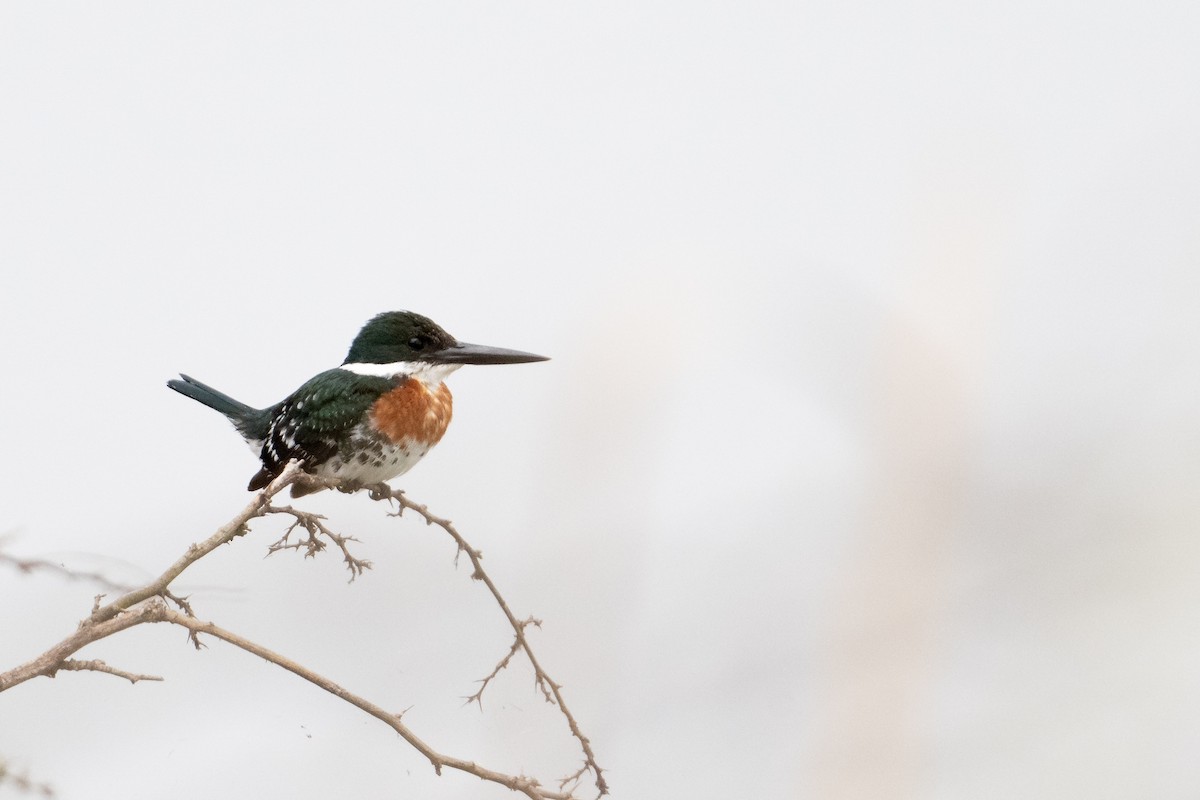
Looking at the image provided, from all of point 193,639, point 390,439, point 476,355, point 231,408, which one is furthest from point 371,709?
point 231,408

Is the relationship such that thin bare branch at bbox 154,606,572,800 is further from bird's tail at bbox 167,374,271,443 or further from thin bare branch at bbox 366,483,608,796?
bird's tail at bbox 167,374,271,443

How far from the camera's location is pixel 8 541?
114 cm

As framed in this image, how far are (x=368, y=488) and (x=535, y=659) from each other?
157 centimetres

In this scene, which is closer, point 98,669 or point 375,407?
point 98,669

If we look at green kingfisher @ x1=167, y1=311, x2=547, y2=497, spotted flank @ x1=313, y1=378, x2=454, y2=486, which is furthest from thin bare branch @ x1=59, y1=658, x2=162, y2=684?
spotted flank @ x1=313, y1=378, x2=454, y2=486

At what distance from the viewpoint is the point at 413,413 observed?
3.24 metres

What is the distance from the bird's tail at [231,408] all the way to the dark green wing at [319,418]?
0.36 meters

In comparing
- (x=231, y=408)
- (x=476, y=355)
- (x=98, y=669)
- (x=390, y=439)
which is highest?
(x=231, y=408)

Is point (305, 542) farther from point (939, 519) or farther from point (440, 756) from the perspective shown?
point (939, 519)

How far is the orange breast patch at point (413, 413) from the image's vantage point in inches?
125

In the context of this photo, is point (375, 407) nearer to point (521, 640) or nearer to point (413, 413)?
point (413, 413)

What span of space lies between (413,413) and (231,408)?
1.02 m

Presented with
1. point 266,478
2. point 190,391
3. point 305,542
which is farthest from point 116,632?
point 190,391

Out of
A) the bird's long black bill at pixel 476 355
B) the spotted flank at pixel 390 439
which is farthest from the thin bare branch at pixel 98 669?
the bird's long black bill at pixel 476 355
